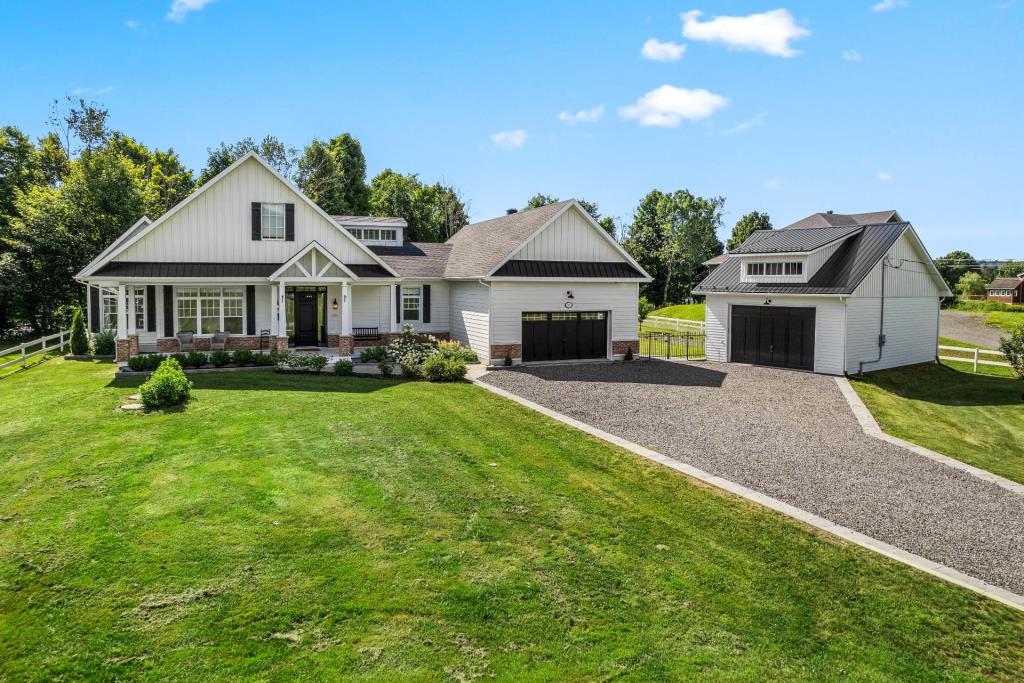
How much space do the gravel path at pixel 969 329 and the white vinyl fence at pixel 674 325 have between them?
48.2 ft

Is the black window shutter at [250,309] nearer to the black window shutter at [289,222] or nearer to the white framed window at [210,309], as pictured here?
the white framed window at [210,309]

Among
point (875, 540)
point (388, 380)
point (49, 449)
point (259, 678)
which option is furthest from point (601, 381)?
point (259, 678)

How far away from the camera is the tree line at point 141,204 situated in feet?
110

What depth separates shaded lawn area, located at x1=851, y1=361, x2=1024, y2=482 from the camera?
1487 centimetres

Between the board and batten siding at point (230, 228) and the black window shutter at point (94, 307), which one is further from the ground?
the board and batten siding at point (230, 228)

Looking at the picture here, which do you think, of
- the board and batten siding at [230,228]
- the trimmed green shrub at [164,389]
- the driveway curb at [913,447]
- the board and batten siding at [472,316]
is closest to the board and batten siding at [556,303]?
the board and batten siding at [472,316]

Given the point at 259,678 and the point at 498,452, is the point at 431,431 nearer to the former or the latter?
the point at 498,452

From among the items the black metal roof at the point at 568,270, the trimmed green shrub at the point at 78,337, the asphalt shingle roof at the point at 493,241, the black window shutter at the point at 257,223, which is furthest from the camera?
the trimmed green shrub at the point at 78,337

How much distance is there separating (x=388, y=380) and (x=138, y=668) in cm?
1434

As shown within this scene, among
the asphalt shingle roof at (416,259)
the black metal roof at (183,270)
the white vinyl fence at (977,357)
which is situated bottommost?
→ the white vinyl fence at (977,357)

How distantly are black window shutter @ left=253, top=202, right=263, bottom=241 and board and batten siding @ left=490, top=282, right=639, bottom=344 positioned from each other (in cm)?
870

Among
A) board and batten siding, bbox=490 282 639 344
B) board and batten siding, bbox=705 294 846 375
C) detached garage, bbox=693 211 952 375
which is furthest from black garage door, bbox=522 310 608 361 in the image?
board and batten siding, bbox=705 294 846 375

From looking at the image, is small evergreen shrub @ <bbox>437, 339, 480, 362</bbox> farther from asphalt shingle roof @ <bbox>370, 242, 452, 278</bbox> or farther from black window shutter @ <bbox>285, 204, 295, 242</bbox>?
black window shutter @ <bbox>285, 204, 295, 242</bbox>

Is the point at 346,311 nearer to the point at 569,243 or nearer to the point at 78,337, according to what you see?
the point at 569,243
